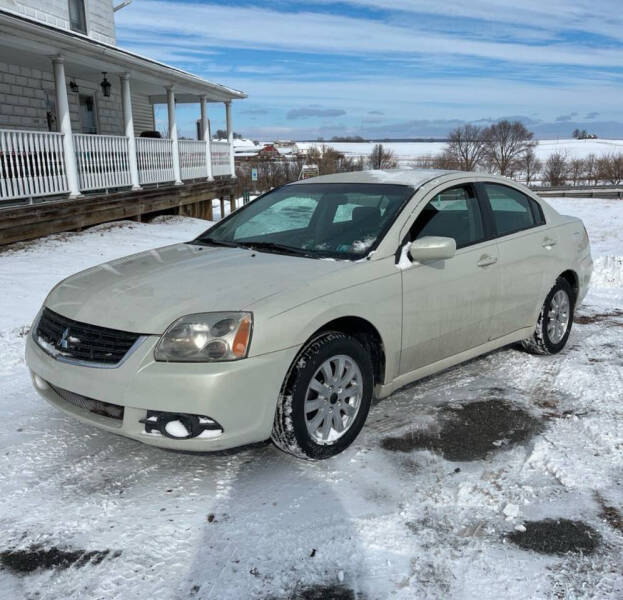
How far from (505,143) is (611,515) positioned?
87.9 meters

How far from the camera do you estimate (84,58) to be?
487 inches

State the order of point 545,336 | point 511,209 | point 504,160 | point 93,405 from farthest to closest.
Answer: point 504,160 < point 545,336 < point 511,209 < point 93,405

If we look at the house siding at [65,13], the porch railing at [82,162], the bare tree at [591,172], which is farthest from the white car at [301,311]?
the bare tree at [591,172]

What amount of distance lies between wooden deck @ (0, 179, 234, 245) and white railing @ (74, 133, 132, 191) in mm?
288

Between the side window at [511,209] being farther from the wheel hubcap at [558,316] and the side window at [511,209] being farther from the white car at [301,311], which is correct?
the wheel hubcap at [558,316]

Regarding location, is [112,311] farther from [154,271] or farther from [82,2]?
[82,2]

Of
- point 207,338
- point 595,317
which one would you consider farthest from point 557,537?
point 595,317

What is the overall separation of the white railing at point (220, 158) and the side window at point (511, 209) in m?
16.0

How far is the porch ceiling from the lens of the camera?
1011cm

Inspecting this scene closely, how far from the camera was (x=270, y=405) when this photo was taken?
3035mm

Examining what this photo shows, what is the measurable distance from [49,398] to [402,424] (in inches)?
83.1

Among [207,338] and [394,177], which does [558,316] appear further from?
[207,338]

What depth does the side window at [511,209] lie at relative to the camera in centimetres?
463

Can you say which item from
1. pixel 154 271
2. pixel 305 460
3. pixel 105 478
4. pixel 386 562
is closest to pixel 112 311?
pixel 154 271
